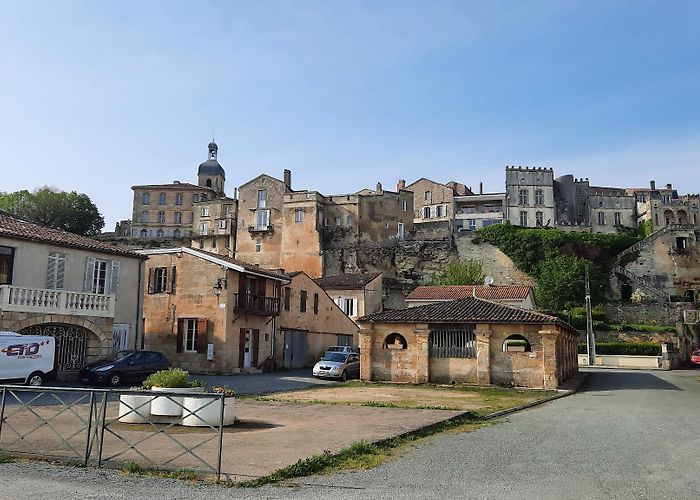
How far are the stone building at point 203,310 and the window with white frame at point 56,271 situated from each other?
21.6 feet

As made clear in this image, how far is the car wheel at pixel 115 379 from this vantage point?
21.5 metres

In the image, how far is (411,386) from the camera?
82.2 feet

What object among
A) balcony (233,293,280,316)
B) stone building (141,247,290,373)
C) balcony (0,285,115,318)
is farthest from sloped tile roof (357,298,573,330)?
balcony (0,285,115,318)

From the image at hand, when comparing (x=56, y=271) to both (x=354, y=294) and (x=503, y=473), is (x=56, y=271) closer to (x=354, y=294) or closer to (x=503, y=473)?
(x=503, y=473)

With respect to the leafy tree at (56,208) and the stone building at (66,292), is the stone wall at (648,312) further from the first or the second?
the leafy tree at (56,208)

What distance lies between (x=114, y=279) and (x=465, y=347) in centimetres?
1557

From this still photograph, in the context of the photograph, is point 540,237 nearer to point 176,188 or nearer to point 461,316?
point 461,316

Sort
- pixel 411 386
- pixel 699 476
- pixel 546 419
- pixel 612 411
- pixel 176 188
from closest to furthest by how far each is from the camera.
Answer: pixel 699 476
pixel 546 419
pixel 612 411
pixel 411 386
pixel 176 188

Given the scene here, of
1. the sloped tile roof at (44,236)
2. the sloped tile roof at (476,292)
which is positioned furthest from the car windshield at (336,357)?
the sloped tile roof at (476,292)

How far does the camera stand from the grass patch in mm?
8180

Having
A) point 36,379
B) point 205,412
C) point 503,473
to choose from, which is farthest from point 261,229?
point 503,473

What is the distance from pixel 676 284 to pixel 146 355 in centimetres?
5874

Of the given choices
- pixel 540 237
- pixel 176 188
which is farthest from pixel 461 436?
pixel 176 188

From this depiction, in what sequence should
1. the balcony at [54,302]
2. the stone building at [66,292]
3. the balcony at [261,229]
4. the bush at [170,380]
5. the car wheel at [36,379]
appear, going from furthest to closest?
1. the balcony at [261,229]
2. the stone building at [66,292]
3. the balcony at [54,302]
4. the car wheel at [36,379]
5. the bush at [170,380]
